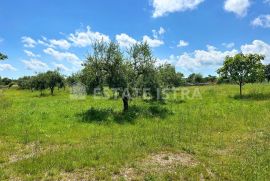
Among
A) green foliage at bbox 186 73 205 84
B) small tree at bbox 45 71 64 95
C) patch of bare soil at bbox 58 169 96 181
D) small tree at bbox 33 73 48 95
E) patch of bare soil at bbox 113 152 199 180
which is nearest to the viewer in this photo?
patch of bare soil at bbox 58 169 96 181

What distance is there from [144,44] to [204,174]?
1759 centimetres

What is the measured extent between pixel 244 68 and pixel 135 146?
30769 millimetres

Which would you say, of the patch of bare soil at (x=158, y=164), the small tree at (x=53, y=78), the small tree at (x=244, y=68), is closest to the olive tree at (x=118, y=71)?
the patch of bare soil at (x=158, y=164)

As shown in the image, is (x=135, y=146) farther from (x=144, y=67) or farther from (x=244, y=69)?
(x=244, y=69)

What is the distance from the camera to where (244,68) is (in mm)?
40469

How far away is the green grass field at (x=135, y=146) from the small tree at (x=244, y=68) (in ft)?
56.1

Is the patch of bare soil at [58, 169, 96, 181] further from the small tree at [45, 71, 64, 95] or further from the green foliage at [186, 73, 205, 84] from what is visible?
the green foliage at [186, 73, 205, 84]

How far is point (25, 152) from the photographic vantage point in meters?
13.5

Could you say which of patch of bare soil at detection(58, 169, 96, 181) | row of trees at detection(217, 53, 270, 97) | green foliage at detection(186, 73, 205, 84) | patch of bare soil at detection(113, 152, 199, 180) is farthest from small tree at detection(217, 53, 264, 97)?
green foliage at detection(186, 73, 205, 84)

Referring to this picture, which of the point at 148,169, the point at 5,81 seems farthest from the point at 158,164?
the point at 5,81

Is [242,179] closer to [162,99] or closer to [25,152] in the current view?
[25,152]

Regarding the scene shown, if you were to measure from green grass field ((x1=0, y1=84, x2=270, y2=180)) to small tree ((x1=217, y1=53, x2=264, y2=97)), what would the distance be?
1710 centimetres

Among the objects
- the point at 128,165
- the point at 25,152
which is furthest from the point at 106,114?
the point at 128,165

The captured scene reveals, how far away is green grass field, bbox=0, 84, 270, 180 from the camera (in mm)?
10672
